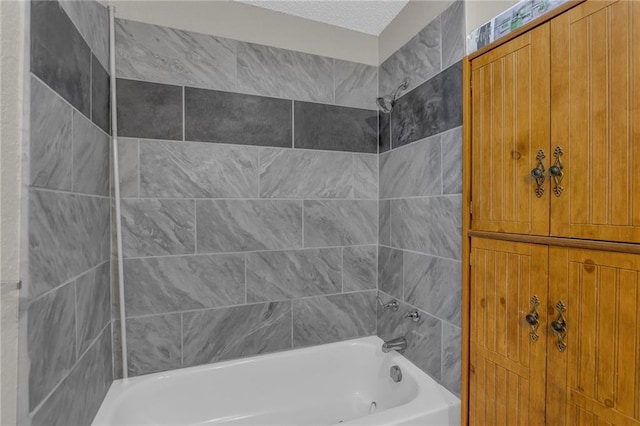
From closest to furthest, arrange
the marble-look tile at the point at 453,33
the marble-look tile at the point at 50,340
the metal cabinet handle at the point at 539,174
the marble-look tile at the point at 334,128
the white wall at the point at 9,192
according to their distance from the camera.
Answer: the white wall at the point at 9,192 → the marble-look tile at the point at 50,340 → the metal cabinet handle at the point at 539,174 → the marble-look tile at the point at 453,33 → the marble-look tile at the point at 334,128

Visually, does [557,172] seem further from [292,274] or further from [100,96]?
[100,96]

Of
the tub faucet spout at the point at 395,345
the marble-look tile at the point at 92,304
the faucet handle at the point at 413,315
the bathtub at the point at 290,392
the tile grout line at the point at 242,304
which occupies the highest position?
the marble-look tile at the point at 92,304

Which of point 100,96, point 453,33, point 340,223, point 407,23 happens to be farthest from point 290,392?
point 407,23

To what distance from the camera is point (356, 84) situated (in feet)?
6.33

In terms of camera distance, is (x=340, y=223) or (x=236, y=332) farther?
(x=340, y=223)

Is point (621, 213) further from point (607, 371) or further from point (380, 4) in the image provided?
point (380, 4)

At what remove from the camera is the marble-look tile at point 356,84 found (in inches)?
74.3

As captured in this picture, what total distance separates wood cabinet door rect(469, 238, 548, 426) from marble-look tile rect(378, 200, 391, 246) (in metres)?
0.65

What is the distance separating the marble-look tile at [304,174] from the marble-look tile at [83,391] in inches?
39.5

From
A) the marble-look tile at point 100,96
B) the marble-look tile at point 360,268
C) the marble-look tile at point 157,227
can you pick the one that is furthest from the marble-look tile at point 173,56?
the marble-look tile at point 360,268

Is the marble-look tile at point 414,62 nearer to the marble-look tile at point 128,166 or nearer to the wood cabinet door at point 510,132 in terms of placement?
the wood cabinet door at point 510,132

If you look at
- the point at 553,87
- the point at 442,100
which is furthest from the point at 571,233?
the point at 442,100

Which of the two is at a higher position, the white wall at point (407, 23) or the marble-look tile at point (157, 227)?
the white wall at point (407, 23)

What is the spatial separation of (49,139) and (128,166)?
0.66 m
